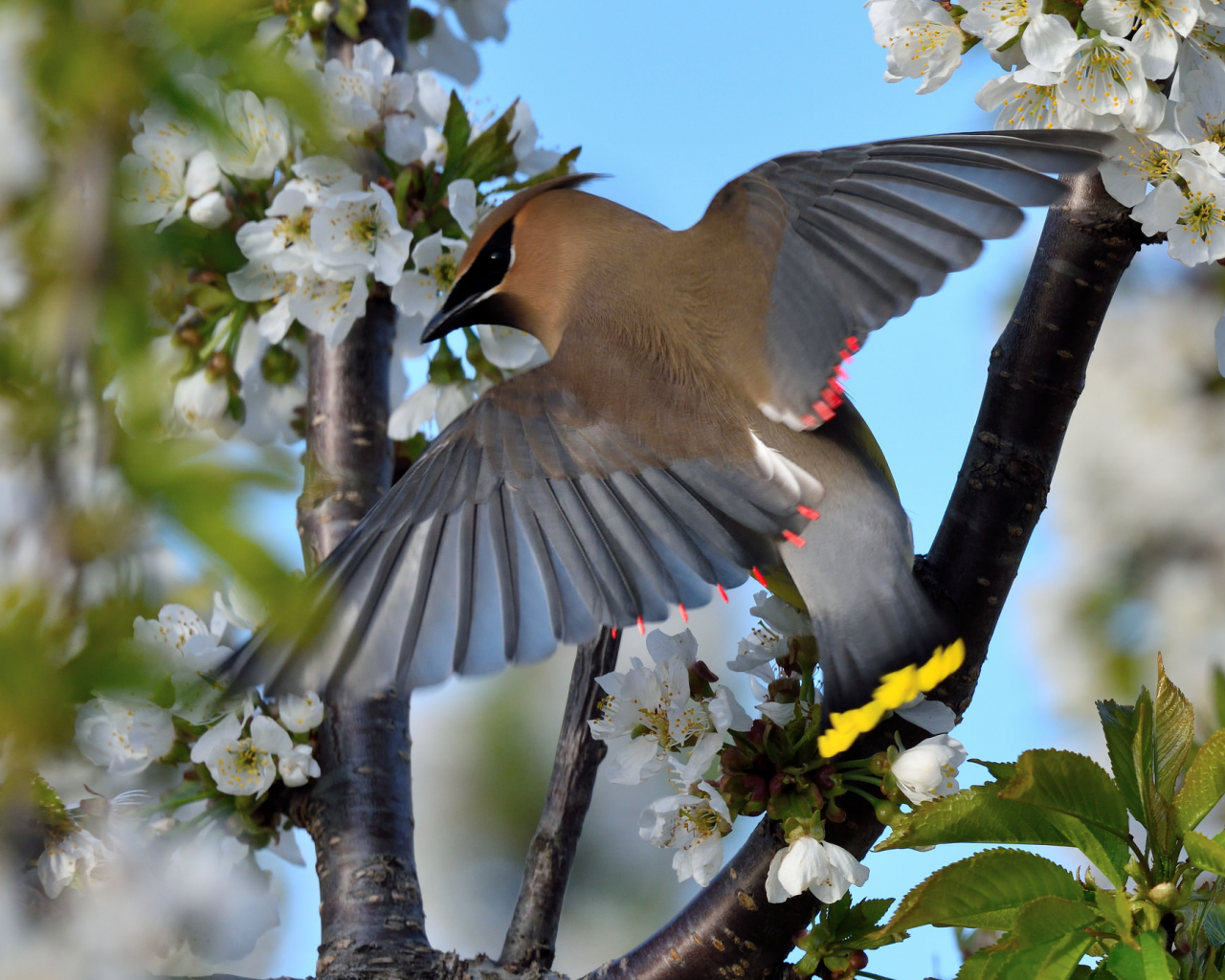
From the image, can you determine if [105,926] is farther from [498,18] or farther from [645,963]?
[498,18]

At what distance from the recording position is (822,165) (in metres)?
1.61

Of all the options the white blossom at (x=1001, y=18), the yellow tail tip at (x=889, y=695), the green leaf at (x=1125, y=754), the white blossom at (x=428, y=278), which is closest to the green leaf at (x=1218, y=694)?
the green leaf at (x=1125, y=754)

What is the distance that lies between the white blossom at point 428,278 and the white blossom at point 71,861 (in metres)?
0.99

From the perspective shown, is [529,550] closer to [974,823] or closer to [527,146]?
[974,823]

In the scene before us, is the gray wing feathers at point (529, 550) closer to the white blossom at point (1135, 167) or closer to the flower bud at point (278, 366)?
the white blossom at point (1135, 167)

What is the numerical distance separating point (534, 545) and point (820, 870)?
53 cm

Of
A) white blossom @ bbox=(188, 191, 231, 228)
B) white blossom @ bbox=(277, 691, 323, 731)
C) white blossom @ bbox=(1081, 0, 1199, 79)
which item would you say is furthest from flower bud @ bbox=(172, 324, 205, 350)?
white blossom @ bbox=(1081, 0, 1199, 79)

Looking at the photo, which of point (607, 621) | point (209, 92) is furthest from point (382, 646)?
point (209, 92)

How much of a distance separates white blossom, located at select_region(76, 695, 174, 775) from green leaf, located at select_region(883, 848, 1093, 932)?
105cm

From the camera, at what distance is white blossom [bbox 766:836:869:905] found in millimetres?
1260

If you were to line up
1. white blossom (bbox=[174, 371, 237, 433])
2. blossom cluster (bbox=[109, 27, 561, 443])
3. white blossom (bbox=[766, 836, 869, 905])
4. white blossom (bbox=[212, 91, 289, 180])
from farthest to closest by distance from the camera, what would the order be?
white blossom (bbox=[174, 371, 237, 433]), blossom cluster (bbox=[109, 27, 561, 443]), white blossom (bbox=[212, 91, 289, 180]), white blossom (bbox=[766, 836, 869, 905])

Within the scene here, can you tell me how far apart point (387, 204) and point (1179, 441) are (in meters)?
4.38

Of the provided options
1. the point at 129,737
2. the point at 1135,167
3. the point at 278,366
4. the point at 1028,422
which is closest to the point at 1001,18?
the point at 1135,167

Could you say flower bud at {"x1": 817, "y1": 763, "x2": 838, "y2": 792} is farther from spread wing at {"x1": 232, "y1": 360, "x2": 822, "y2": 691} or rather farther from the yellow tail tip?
spread wing at {"x1": 232, "y1": 360, "x2": 822, "y2": 691}
